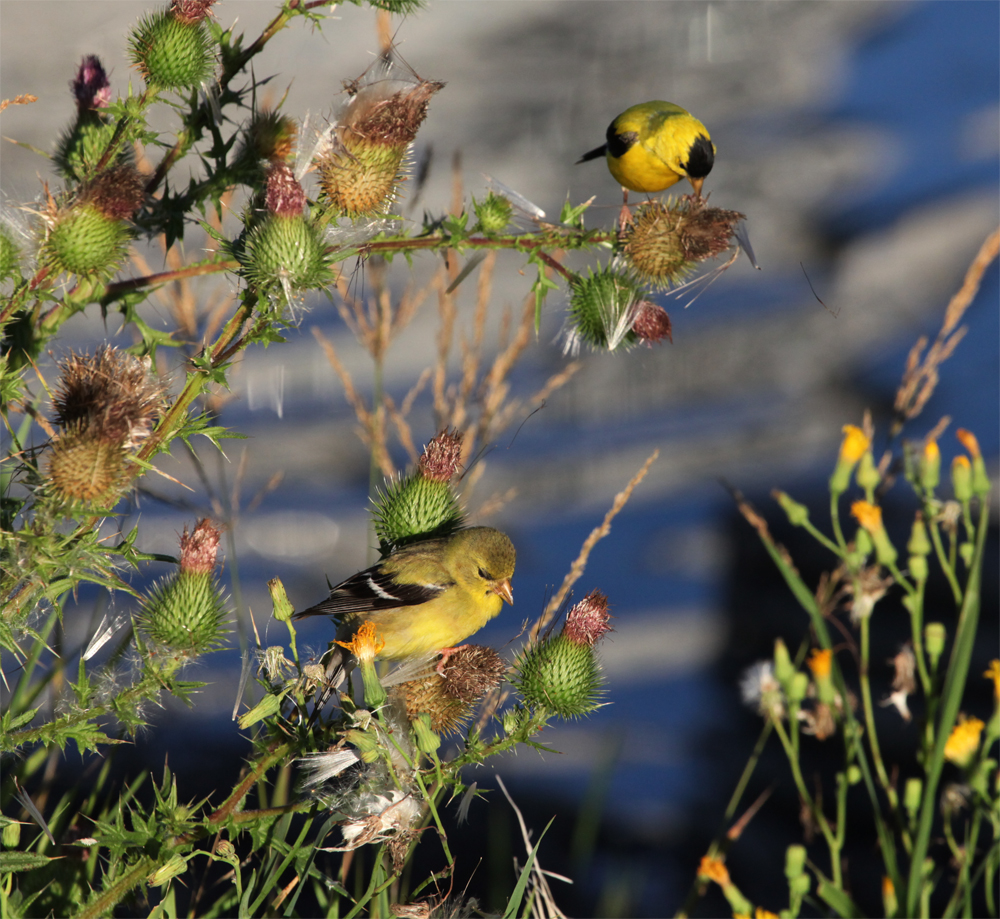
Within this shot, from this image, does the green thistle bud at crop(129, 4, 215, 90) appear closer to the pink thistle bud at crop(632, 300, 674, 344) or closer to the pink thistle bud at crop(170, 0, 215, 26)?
the pink thistle bud at crop(170, 0, 215, 26)

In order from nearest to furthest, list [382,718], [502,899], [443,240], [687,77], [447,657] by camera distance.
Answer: [382,718], [447,657], [443,240], [502,899], [687,77]

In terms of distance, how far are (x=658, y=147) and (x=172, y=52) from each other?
3.62 ft

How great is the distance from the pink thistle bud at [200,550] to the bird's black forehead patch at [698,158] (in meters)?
1.32

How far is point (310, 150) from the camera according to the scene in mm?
990

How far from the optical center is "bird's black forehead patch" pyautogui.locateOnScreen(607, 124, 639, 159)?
1.89 metres

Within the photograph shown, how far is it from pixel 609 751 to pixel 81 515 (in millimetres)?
1452

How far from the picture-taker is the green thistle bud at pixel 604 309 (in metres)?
1.04

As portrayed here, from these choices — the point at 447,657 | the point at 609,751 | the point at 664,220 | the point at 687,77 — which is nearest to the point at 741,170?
the point at 687,77

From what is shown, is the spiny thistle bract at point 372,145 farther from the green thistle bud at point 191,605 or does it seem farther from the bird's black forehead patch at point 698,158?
the bird's black forehead patch at point 698,158

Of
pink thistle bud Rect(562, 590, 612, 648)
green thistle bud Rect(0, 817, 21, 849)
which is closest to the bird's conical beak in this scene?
pink thistle bud Rect(562, 590, 612, 648)

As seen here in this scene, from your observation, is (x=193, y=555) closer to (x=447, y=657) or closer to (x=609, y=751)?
(x=447, y=657)

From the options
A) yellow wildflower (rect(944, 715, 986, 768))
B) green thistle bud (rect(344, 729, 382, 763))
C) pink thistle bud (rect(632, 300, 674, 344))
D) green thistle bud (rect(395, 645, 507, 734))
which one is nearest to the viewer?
green thistle bud (rect(344, 729, 382, 763))

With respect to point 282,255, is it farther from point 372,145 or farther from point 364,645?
point 364,645

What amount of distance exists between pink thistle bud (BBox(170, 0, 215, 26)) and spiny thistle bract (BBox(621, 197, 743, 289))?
0.54m
